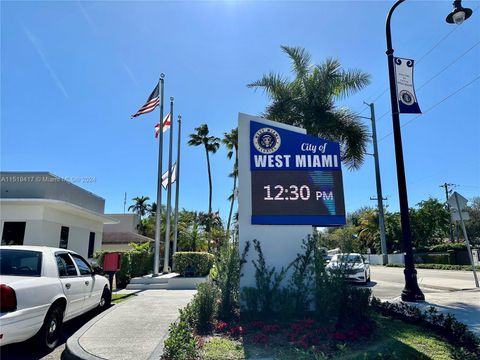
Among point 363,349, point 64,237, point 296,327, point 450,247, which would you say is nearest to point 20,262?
point 296,327

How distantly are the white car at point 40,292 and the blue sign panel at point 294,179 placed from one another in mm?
3990

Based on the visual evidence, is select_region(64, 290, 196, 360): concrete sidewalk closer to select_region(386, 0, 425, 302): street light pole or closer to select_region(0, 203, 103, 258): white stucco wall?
select_region(386, 0, 425, 302): street light pole

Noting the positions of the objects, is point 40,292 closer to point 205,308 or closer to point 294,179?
point 205,308

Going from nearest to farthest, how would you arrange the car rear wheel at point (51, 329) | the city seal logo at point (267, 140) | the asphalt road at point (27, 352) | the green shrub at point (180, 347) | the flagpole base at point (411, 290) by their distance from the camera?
the green shrub at point (180, 347) < the asphalt road at point (27, 352) < the car rear wheel at point (51, 329) < the city seal logo at point (267, 140) < the flagpole base at point (411, 290)

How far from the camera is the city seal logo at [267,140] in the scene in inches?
335

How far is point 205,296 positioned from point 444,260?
30.3 m

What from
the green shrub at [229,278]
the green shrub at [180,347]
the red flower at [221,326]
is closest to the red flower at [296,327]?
the red flower at [221,326]

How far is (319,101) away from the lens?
14.7 metres

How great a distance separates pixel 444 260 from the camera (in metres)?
30.3

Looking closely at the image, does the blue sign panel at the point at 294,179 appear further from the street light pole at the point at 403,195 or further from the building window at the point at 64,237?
the building window at the point at 64,237

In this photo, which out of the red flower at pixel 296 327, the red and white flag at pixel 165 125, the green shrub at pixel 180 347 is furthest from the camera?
the red and white flag at pixel 165 125

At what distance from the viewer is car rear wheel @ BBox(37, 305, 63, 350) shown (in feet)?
18.4

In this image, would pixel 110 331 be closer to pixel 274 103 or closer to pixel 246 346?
pixel 246 346

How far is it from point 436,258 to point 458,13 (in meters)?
26.7
